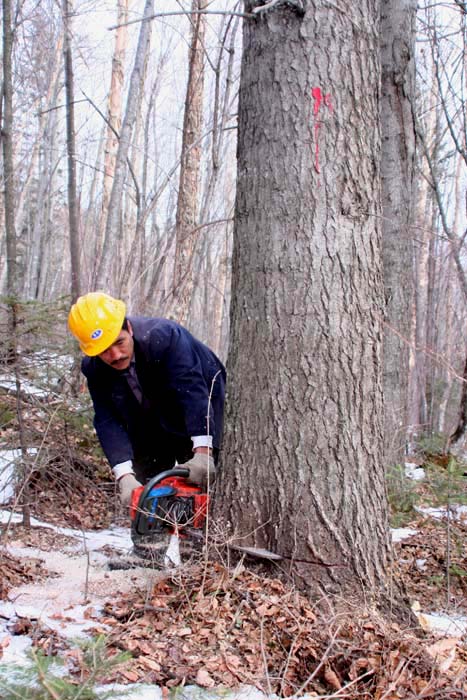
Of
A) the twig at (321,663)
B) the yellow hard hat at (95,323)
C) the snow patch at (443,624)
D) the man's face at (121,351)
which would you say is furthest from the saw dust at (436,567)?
the yellow hard hat at (95,323)

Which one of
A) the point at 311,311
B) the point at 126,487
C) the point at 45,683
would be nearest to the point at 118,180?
the point at 126,487

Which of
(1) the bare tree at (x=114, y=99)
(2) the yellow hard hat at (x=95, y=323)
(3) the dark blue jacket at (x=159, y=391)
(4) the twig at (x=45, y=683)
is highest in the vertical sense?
(1) the bare tree at (x=114, y=99)

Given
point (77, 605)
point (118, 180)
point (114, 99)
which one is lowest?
point (77, 605)

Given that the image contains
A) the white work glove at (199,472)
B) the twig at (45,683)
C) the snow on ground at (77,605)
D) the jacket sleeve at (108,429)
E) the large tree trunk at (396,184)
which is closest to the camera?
the twig at (45,683)

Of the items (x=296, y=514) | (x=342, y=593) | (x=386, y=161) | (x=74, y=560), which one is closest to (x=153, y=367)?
(x=74, y=560)

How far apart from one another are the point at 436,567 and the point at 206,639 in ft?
6.85

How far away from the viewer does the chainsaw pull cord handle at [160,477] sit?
10.4 ft

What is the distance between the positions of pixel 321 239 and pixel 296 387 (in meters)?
0.68

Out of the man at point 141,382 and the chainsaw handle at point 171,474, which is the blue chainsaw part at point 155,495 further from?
the man at point 141,382

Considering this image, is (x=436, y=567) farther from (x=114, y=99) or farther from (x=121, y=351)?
(x=114, y=99)

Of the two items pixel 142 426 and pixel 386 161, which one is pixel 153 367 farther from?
pixel 386 161

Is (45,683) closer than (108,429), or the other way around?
(45,683)

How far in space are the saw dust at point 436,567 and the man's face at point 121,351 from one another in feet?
6.56

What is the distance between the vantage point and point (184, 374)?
150 inches
